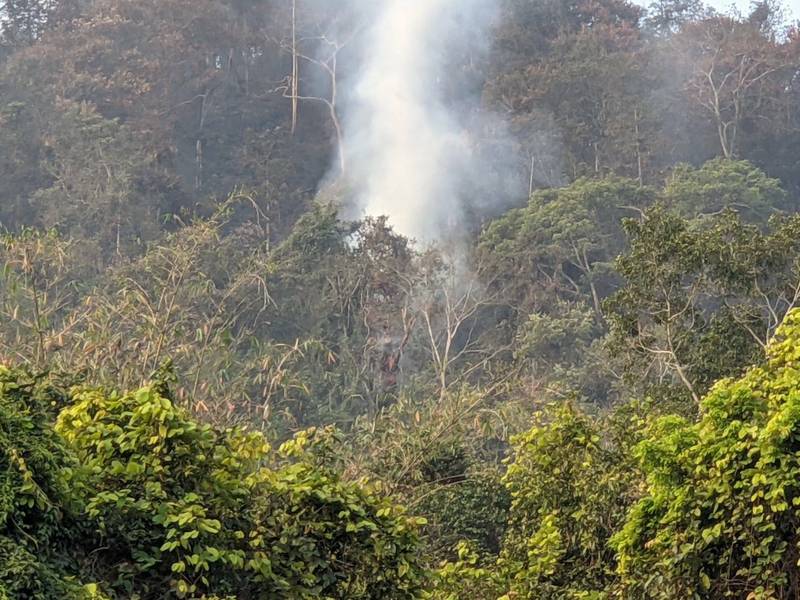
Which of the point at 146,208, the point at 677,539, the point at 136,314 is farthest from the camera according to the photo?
the point at 146,208

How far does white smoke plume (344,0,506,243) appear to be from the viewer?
40344 millimetres

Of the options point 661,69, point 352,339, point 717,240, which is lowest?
point 717,240

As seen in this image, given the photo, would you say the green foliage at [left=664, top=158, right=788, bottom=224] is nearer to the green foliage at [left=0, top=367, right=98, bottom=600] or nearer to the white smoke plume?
the white smoke plume

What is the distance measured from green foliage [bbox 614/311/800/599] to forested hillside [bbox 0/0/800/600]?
20mm

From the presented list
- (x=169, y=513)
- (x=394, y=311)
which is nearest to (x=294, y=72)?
(x=394, y=311)

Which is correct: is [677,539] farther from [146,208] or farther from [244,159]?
[244,159]

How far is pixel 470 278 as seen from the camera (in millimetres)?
33219

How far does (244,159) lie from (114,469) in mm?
35093

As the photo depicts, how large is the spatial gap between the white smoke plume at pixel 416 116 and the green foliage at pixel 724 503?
1192 inches

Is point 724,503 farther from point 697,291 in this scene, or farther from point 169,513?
point 697,291

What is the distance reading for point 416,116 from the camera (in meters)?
43.8

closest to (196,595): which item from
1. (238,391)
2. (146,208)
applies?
(238,391)

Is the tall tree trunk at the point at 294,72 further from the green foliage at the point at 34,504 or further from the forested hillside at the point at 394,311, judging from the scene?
the green foliage at the point at 34,504

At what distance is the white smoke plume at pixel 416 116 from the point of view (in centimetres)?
4034
